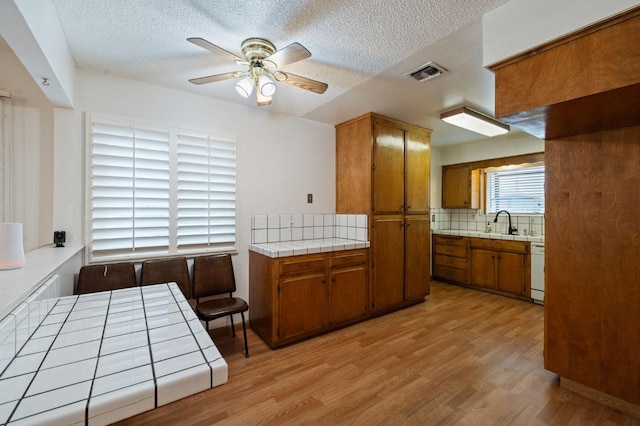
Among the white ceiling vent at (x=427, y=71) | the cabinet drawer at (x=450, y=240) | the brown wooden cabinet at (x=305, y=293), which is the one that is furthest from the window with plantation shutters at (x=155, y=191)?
the cabinet drawer at (x=450, y=240)

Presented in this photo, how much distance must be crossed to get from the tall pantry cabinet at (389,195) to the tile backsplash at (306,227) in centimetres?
12

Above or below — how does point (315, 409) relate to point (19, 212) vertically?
below

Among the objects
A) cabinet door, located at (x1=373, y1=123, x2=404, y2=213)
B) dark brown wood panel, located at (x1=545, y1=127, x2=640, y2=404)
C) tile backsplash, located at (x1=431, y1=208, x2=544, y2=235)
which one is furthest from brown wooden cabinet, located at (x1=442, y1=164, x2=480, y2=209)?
dark brown wood panel, located at (x1=545, y1=127, x2=640, y2=404)

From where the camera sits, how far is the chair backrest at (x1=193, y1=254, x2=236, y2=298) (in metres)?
2.55

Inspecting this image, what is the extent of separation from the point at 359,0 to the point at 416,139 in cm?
234

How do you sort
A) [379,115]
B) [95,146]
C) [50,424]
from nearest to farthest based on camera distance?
[50,424]
[95,146]
[379,115]

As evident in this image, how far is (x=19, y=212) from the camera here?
2.01 metres

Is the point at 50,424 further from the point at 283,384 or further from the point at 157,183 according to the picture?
the point at 157,183

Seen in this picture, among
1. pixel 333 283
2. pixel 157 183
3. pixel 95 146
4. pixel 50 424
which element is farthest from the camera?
pixel 333 283

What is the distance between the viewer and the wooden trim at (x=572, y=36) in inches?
45.9

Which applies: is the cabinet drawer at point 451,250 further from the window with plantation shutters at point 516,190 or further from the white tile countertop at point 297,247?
the white tile countertop at point 297,247

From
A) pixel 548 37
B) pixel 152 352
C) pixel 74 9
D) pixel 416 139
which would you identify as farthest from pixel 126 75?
pixel 416 139

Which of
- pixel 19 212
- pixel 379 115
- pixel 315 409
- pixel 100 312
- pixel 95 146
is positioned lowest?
pixel 315 409

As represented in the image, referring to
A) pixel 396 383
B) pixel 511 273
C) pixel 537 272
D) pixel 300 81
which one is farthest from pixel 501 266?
pixel 300 81
